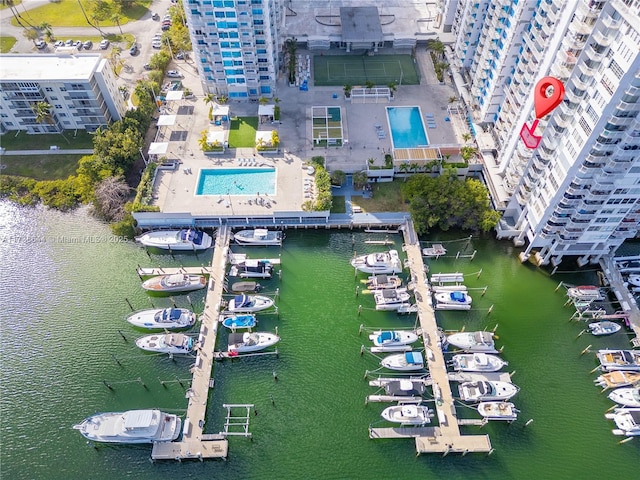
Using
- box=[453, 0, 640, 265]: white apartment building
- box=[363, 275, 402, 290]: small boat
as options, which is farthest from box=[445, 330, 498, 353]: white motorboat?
box=[453, 0, 640, 265]: white apartment building

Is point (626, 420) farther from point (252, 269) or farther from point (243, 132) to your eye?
point (243, 132)

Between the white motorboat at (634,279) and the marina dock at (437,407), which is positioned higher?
the white motorboat at (634,279)

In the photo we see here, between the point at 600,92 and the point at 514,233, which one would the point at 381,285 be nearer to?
the point at 514,233

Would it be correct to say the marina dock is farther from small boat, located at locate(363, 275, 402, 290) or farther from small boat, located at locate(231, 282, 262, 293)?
small boat, located at locate(231, 282, 262, 293)

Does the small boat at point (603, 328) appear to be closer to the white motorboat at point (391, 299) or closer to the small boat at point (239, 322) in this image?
the white motorboat at point (391, 299)

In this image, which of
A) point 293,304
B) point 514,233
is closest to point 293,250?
point 293,304

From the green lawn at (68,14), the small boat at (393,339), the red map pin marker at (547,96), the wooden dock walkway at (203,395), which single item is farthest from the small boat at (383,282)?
the green lawn at (68,14)

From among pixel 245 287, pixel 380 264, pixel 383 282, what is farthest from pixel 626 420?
pixel 245 287
